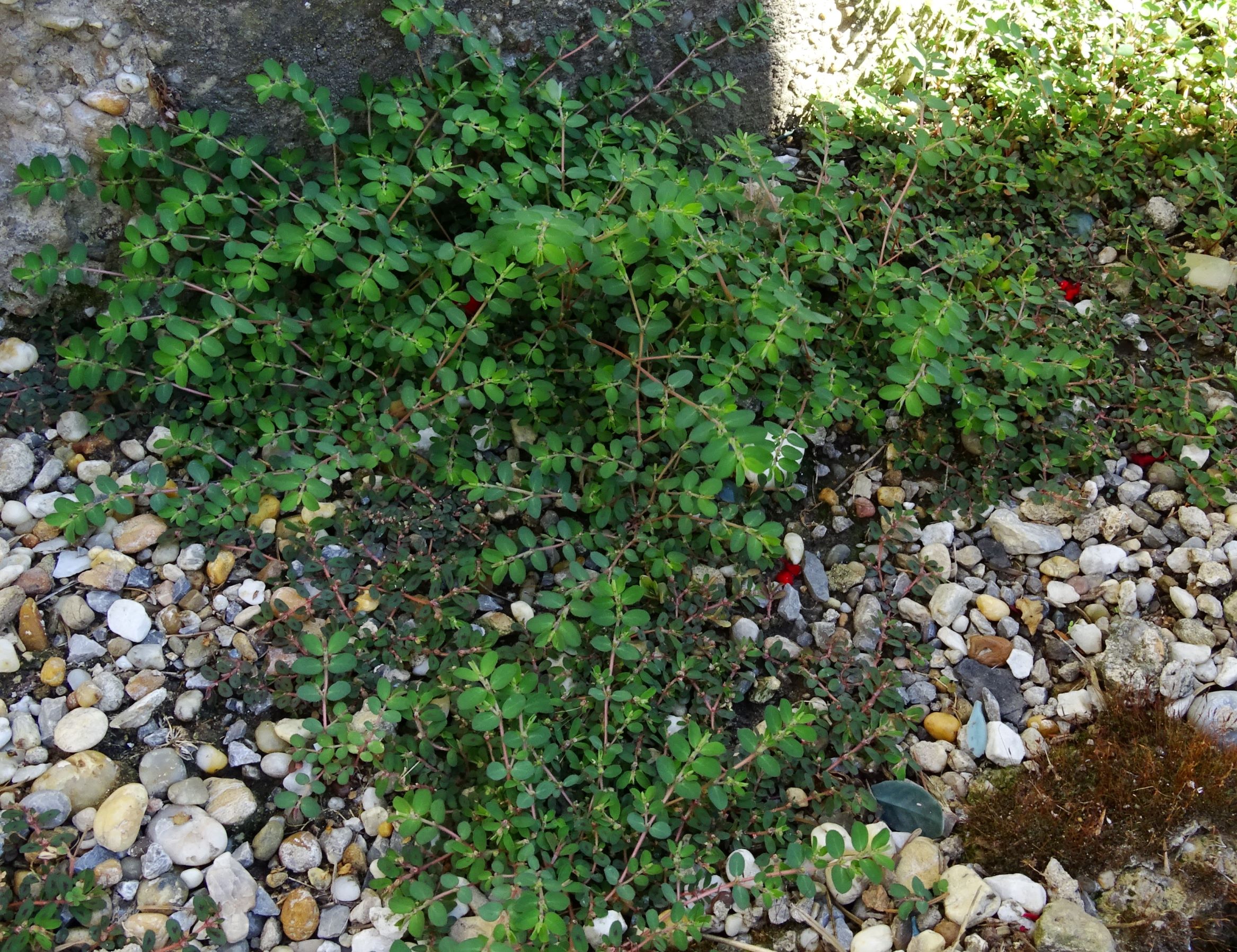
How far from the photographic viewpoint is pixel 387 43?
2969 millimetres

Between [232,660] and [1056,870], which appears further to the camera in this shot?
[232,660]

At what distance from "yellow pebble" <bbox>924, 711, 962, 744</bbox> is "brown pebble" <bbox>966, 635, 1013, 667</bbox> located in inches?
8.5

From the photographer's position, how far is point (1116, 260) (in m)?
3.64

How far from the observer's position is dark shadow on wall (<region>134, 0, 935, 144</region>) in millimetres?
2777

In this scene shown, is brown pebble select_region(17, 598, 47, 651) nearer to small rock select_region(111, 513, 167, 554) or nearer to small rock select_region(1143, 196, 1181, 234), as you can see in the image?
small rock select_region(111, 513, 167, 554)

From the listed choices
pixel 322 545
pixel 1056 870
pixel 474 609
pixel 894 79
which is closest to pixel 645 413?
pixel 474 609

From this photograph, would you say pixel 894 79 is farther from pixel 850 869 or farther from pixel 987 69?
pixel 850 869

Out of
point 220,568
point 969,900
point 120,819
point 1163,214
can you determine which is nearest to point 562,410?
point 220,568

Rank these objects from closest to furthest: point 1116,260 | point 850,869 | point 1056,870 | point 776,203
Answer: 1. point 850,869
2. point 1056,870
3. point 776,203
4. point 1116,260

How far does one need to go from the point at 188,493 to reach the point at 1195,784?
2662 mm

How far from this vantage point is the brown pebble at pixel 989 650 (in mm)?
2793

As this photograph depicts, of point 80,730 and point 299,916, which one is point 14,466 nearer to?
point 80,730

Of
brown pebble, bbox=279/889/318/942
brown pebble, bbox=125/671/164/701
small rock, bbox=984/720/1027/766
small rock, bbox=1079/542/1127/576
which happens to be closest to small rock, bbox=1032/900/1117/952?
small rock, bbox=984/720/1027/766

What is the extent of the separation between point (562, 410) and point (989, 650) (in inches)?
54.8
